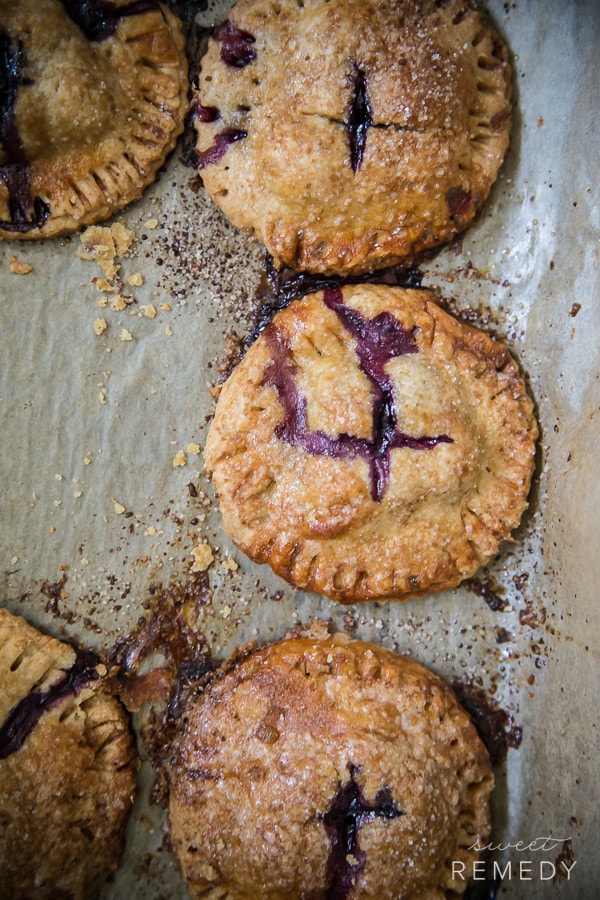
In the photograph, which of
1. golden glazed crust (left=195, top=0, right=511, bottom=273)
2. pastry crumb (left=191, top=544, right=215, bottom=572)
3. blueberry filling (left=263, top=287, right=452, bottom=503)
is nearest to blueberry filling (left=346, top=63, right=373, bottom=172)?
golden glazed crust (left=195, top=0, right=511, bottom=273)

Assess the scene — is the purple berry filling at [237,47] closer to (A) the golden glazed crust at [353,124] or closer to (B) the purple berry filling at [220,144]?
(A) the golden glazed crust at [353,124]

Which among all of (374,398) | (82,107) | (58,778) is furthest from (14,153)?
(58,778)

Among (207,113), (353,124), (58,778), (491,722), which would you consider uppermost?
(353,124)

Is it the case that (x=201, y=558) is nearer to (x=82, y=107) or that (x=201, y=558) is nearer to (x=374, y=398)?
(x=374, y=398)

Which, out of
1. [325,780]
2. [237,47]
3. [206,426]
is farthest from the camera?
[206,426]

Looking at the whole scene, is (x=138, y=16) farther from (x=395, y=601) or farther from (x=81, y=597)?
(x=395, y=601)

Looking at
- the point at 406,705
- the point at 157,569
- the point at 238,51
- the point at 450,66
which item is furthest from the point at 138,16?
the point at 406,705
